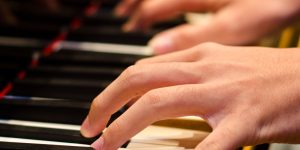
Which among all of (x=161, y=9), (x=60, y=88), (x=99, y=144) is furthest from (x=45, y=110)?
(x=161, y=9)

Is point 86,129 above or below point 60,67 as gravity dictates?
below

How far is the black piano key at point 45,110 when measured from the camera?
0.89 m

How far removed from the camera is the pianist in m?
0.70

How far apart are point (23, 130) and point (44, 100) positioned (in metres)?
0.12

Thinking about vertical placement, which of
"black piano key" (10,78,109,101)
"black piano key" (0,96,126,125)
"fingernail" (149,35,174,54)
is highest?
"fingernail" (149,35,174,54)

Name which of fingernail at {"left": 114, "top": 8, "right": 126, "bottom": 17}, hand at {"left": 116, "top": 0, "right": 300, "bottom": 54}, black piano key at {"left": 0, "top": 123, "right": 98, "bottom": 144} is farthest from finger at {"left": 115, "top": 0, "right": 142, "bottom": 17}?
black piano key at {"left": 0, "top": 123, "right": 98, "bottom": 144}

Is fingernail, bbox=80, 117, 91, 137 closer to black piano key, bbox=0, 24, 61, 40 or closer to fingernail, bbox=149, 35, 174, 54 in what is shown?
fingernail, bbox=149, 35, 174, 54

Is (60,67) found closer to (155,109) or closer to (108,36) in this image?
(108,36)

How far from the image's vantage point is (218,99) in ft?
2.35

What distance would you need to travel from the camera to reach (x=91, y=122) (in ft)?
2.55

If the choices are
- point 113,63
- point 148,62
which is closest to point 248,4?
point 113,63

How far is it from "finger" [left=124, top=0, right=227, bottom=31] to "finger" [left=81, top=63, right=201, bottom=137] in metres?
0.59

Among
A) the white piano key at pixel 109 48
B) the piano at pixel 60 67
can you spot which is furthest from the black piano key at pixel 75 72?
the white piano key at pixel 109 48

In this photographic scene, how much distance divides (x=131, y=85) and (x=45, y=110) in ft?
0.76
